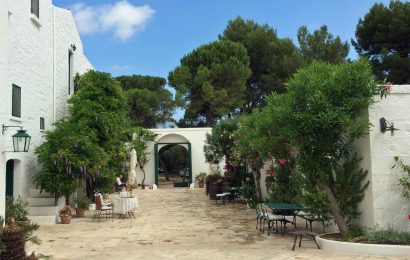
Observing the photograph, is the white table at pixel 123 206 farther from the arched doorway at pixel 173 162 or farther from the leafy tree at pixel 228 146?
the arched doorway at pixel 173 162

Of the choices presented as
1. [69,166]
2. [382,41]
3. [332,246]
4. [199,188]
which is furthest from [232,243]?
[382,41]

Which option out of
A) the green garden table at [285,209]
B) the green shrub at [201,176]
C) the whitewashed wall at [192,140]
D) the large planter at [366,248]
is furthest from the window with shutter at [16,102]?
the green shrub at [201,176]

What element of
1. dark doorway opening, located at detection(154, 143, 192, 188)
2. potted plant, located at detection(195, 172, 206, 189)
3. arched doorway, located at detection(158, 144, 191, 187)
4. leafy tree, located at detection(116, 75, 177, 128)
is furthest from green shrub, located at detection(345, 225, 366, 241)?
arched doorway, located at detection(158, 144, 191, 187)

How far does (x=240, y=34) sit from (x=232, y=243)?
85.1 ft

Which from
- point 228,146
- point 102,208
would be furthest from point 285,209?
point 228,146

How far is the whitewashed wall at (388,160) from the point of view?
7.90 meters

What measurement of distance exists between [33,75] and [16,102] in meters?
1.64

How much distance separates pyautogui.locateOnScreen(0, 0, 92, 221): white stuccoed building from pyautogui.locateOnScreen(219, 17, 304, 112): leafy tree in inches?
611

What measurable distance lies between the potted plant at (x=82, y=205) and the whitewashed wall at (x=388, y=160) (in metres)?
9.42

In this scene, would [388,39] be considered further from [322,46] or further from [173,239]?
[173,239]

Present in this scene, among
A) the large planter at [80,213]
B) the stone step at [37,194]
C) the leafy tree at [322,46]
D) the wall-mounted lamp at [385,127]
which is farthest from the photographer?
the leafy tree at [322,46]

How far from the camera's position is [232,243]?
8742 mm

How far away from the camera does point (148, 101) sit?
1268 inches

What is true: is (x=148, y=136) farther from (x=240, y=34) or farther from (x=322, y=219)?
(x=322, y=219)
